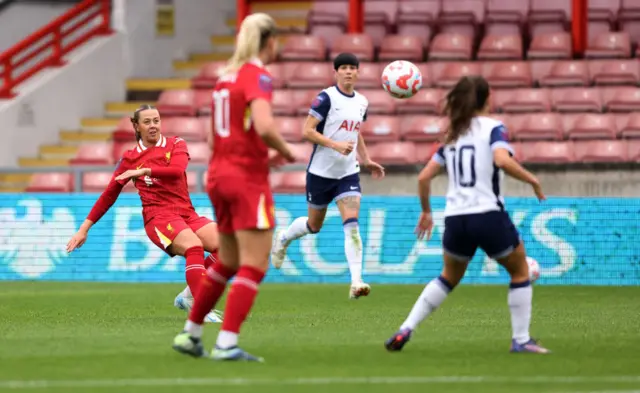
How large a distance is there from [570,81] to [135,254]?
7745 mm

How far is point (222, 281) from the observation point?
8.09 meters

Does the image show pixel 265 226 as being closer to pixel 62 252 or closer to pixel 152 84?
pixel 62 252

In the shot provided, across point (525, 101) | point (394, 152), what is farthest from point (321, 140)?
point (525, 101)

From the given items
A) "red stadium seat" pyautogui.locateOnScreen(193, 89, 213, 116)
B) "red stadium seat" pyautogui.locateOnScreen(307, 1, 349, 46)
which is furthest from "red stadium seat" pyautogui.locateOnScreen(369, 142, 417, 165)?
"red stadium seat" pyautogui.locateOnScreen(307, 1, 349, 46)

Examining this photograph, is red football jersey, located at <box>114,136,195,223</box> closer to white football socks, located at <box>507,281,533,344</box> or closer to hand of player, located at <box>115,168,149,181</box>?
hand of player, located at <box>115,168,149,181</box>

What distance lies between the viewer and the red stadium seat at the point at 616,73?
20.8 meters

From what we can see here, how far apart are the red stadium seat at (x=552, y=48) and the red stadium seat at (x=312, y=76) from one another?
328 centimetres

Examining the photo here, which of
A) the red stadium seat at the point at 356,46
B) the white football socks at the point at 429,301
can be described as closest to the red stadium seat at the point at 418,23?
the red stadium seat at the point at 356,46

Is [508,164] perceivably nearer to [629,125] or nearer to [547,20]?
[629,125]

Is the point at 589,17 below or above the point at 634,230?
above

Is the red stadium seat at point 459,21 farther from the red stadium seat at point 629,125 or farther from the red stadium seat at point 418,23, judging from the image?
the red stadium seat at point 629,125

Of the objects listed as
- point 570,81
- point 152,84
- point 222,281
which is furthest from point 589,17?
point 222,281

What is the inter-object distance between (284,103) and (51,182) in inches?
163

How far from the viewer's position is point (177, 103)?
73.7 ft
